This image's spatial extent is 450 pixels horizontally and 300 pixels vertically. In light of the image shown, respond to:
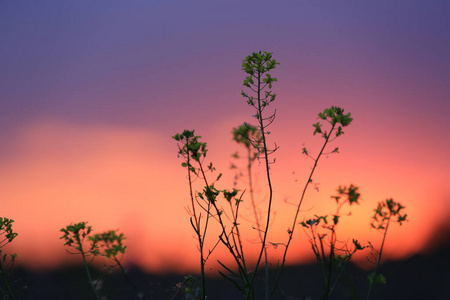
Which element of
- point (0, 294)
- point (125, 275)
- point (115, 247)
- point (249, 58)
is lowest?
point (0, 294)

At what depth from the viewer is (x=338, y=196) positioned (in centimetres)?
374

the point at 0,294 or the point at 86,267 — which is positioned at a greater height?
the point at 86,267

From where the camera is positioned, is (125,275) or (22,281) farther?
(22,281)

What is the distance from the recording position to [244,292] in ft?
11.4

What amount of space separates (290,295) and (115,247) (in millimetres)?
→ 1921

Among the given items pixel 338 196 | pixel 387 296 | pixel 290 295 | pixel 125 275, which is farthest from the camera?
pixel 387 296

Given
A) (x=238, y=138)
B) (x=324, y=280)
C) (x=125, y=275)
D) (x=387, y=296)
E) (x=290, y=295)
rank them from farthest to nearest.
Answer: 1. (x=238, y=138)
2. (x=387, y=296)
3. (x=290, y=295)
4. (x=324, y=280)
5. (x=125, y=275)

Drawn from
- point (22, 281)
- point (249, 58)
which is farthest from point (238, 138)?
point (22, 281)

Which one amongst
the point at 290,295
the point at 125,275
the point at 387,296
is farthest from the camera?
the point at 387,296

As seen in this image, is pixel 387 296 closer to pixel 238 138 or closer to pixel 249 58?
pixel 238 138

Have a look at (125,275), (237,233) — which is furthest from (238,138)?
(125,275)

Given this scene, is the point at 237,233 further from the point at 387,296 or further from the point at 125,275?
the point at 387,296

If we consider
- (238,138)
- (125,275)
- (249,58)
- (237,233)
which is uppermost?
(249,58)

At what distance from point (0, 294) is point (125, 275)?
210cm
